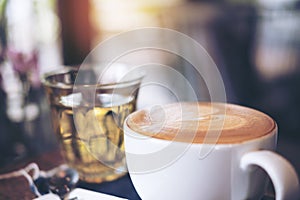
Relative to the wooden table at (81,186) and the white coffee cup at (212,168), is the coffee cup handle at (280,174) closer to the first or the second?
the white coffee cup at (212,168)

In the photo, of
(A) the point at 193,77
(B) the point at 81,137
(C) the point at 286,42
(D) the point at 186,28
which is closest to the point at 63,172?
(B) the point at 81,137

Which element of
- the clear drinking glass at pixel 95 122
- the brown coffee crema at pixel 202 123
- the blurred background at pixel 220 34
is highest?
the brown coffee crema at pixel 202 123

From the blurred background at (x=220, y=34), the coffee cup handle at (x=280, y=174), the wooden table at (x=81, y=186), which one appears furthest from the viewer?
the blurred background at (x=220, y=34)

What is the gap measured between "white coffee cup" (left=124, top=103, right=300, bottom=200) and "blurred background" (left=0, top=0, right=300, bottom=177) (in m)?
1.38

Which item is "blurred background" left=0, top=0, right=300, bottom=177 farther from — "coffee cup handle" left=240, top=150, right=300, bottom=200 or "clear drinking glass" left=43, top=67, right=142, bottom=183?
"coffee cup handle" left=240, top=150, right=300, bottom=200

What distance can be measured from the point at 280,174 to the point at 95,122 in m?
0.32

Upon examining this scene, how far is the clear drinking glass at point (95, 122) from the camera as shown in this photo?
0.62 meters

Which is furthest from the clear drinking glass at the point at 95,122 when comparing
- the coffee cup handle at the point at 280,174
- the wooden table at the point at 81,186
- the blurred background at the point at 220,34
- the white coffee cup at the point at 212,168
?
the blurred background at the point at 220,34

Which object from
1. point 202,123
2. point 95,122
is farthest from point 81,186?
point 202,123

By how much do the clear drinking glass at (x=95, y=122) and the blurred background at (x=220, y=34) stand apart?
1169 mm

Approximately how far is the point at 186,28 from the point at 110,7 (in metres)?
0.59

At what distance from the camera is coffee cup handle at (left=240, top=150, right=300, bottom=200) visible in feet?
1.35

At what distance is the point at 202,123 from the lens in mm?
511

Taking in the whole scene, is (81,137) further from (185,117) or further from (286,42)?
(286,42)
